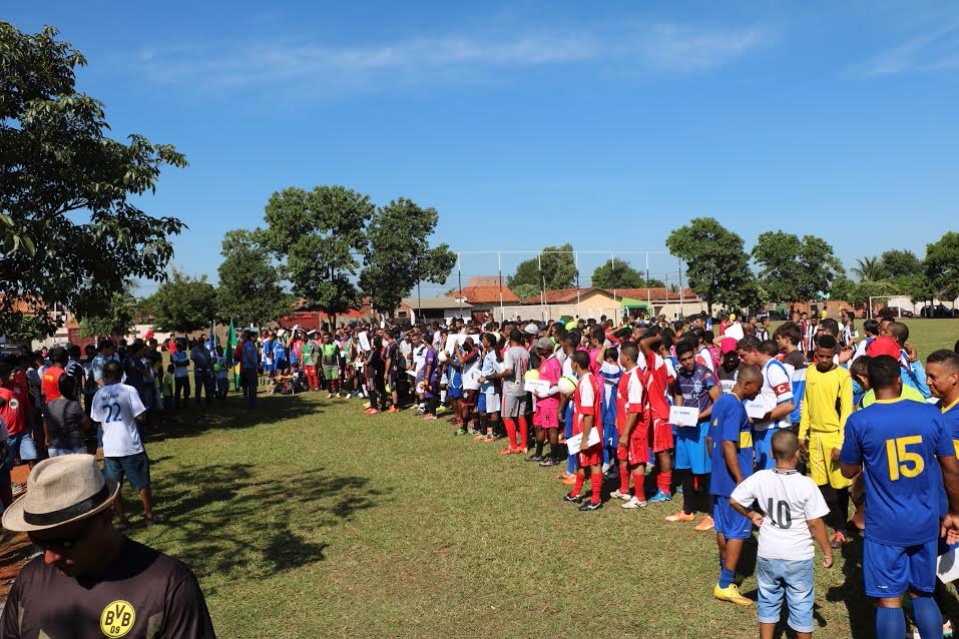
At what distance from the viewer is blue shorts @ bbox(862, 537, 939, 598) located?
3826mm

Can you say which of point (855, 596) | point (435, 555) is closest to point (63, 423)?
point (435, 555)

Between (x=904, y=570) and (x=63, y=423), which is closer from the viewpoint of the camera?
(x=904, y=570)

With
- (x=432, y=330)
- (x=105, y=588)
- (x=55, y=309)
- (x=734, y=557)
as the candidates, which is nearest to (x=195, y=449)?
(x=55, y=309)

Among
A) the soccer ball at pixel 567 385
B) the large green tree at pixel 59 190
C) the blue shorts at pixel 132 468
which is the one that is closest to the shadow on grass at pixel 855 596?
the soccer ball at pixel 567 385

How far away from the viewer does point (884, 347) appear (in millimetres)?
7887

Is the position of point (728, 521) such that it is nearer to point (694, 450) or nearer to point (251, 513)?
point (694, 450)

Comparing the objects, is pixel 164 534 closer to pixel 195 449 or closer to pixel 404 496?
pixel 404 496

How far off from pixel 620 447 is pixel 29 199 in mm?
11138

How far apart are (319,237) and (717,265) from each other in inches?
1474

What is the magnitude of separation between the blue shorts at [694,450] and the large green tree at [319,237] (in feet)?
106

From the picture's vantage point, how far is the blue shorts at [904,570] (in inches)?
151

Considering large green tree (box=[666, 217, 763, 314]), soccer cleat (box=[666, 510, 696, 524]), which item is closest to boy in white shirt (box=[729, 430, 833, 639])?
soccer cleat (box=[666, 510, 696, 524])

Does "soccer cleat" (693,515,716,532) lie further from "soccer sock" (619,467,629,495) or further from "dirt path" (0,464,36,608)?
"dirt path" (0,464,36,608)

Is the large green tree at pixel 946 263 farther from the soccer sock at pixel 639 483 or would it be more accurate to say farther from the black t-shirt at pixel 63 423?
the black t-shirt at pixel 63 423
